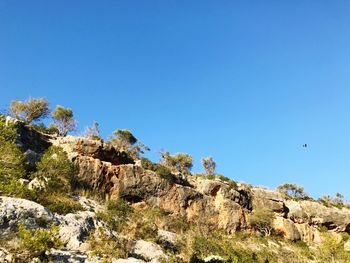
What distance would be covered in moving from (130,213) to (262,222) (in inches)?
835

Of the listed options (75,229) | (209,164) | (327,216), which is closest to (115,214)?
(75,229)

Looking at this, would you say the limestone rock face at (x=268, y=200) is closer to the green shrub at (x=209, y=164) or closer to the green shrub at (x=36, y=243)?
the green shrub at (x=209, y=164)

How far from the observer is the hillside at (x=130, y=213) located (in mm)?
14250

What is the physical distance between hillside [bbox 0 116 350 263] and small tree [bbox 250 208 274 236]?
0.42 ft

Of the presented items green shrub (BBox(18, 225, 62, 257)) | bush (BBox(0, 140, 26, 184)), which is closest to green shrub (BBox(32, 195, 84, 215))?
bush (BBox(0, 140, 26, 184))

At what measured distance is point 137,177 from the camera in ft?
118

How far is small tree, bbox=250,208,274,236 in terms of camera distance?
1711 inches

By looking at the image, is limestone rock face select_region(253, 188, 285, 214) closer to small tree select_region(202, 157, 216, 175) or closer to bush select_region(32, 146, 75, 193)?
small tree select_region(202, 157, 216, 175)

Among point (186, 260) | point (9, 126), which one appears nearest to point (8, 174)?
point (9, 126)

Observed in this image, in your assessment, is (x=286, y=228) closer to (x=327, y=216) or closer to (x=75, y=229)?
(x=327, y=216)

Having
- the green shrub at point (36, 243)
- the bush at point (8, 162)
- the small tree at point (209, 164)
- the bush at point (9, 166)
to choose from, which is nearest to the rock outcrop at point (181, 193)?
the bush at point (9, 166)

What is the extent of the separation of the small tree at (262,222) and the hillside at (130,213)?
127mm

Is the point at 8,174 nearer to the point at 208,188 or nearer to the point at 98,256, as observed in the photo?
the point at 98,256

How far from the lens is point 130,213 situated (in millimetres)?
29188
